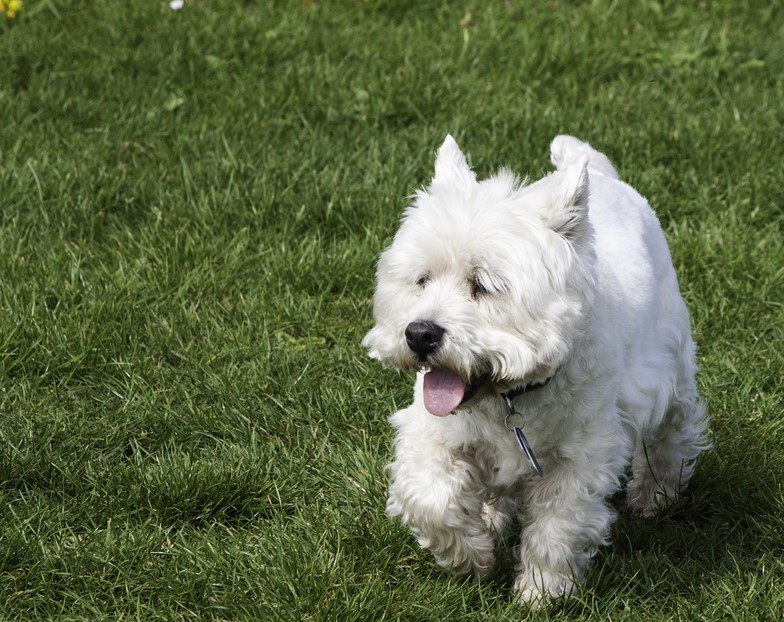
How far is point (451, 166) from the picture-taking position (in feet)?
12.3

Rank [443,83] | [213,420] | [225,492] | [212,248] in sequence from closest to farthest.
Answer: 1. [225,492]
2. [213,420]
3. [212,248]
4. [443,83]

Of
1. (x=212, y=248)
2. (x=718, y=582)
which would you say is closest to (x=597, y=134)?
(x=212, y=248)

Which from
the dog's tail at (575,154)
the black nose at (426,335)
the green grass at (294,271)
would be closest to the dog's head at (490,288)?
the black nose at (426,335)

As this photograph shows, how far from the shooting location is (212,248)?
5.54m

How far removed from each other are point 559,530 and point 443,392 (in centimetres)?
61

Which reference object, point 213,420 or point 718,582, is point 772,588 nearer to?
point 718,582

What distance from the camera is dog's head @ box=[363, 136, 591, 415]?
342 cm

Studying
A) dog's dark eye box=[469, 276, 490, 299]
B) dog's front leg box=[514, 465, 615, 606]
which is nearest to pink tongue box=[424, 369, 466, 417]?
dog's dark eye box=[469, 276, 490, 299]

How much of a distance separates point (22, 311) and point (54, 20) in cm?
304

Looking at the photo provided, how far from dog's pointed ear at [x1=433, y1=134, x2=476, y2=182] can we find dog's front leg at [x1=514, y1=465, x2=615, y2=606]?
3.07 ft

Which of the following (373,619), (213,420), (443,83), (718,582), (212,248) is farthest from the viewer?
(443,83)

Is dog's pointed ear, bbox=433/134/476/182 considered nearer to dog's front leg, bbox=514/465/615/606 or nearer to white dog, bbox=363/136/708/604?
white dog, bbox=363/136/708/604

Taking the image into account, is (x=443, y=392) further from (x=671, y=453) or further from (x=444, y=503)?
(x=671, y=453)

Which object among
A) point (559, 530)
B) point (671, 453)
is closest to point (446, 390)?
point (559, 530)
